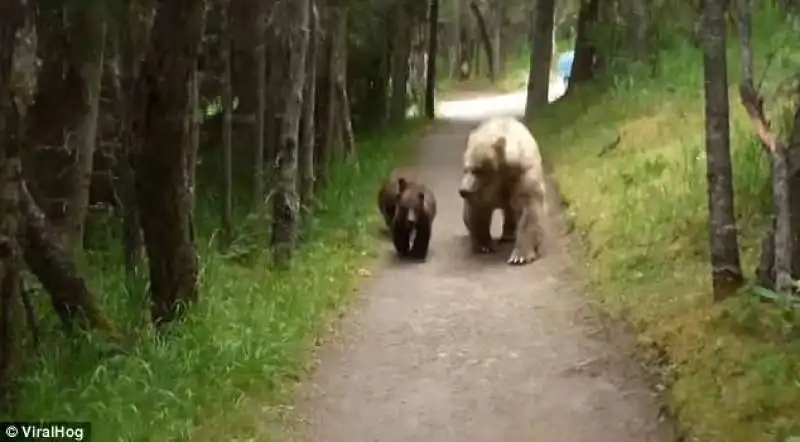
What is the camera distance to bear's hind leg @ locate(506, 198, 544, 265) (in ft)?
35.5

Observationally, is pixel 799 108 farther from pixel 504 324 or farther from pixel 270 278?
pixel 270 278

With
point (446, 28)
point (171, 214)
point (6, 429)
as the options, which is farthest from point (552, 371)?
point (446, 28)

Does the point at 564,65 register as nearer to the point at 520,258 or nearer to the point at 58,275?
the point at 520,258

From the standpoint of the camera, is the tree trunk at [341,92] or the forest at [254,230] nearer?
the forest at [254,230]

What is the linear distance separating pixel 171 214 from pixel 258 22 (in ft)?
17.2

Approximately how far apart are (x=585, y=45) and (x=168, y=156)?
15883 millimetres

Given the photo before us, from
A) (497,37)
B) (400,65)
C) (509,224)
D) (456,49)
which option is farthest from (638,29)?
(456,49)

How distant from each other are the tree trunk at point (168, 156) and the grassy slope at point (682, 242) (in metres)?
3.16

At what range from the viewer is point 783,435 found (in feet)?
17.9

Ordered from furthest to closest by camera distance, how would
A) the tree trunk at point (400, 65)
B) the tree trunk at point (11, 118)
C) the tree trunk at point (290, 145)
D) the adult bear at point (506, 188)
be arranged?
the tree trunk at point (400, 65)
the adult bear at point (506, 188)
the tree trunk at point (290, 145)
the tree trunk at point (11, 118)

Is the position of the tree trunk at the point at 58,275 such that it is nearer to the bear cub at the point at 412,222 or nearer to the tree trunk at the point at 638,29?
the bear cub at the point at 412,222

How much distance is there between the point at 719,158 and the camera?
Result: 24.7 ft

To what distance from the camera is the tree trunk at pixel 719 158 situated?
7473 millimetres

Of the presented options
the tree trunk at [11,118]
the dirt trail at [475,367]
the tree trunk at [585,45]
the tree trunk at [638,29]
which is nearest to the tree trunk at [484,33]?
the tree trunk at [585,45]
